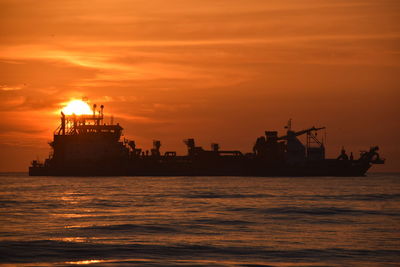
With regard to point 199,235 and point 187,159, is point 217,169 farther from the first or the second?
point 199,235

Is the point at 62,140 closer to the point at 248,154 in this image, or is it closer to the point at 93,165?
the point at 93,165

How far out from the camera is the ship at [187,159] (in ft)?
395

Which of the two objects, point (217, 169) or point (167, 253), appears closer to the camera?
point (167, 253)

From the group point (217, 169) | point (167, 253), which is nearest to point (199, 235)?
point (167, 253)

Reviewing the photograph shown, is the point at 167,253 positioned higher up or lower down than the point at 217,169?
lower down

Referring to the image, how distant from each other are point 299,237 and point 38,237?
441 inches

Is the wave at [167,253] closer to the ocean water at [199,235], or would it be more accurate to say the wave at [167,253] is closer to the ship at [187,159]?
the ocean water at [199,235]

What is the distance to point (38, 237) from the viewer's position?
28.2 metres

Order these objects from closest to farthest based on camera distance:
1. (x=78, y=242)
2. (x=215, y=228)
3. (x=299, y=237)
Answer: (x=78, y=242)
(x=299, y=237)
(x=215, y=228)

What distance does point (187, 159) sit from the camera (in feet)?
407

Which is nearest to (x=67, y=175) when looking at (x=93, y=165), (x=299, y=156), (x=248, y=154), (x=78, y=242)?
(x=93, y=165)

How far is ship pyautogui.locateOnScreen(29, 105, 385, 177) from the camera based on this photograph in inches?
4737

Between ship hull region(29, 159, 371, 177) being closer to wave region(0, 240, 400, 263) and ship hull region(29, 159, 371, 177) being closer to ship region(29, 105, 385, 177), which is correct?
ship region(29, 105, 385, 177)

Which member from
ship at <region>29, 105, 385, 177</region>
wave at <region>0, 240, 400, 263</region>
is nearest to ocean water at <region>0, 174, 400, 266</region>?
wave at <region>0, 240, 400, 263</region>
